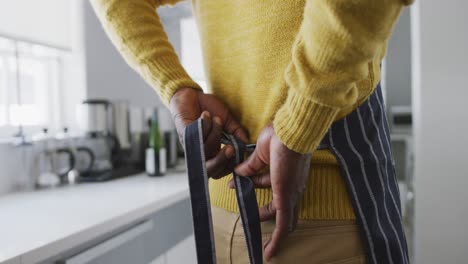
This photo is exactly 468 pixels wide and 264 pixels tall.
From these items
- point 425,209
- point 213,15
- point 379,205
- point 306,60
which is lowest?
point 425,209

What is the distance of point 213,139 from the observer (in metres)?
0.53

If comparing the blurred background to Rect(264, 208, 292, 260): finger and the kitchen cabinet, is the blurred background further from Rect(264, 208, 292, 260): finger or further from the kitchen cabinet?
Rect(264, 208, 292, 260): finger

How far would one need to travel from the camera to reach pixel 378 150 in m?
0.53

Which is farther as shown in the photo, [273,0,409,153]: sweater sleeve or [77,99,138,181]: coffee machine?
[77,99,138,181]: coffee machine

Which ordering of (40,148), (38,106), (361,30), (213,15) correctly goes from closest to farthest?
(361,30) → (213,15) → (40,148) → (38,106)

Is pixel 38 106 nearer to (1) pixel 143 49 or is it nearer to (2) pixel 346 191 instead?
(1) pixel 143 49

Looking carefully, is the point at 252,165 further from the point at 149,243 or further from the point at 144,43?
the point at 149,243

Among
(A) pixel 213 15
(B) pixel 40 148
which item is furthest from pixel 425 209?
(B) pixel 40 148

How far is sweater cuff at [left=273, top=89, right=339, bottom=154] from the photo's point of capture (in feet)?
1.36

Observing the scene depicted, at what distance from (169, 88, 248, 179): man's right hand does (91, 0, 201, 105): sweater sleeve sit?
0.12 ft

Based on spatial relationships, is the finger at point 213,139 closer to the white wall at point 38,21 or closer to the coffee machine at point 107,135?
the coffee machine at point 107,135

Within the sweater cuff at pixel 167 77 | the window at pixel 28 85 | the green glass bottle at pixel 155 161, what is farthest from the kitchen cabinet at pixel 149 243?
the window at pixel 28 85

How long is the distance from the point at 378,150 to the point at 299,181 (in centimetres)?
15

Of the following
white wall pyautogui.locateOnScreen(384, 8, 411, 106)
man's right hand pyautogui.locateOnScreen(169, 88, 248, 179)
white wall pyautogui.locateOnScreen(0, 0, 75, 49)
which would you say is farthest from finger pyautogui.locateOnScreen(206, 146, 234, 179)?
white wall pyautogui.locateOnScreen(384, 8, 411, 106)
